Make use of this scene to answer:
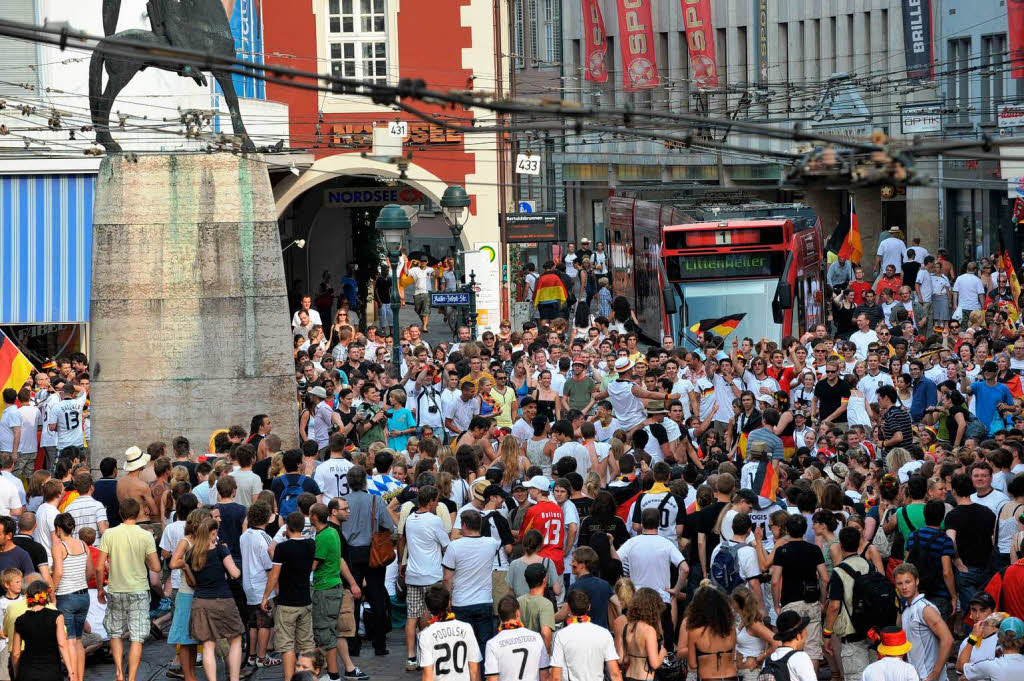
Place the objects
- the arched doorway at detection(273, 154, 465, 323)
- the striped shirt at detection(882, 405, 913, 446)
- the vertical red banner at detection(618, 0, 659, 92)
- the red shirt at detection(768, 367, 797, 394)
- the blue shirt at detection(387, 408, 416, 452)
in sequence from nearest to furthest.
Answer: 1. the striped shirt at detection(882, 405, 913, 446)
2. the blue shirt at detection(387, 408, 416, 452)
3. the red shirt at detection(768, 367, 797, 394)
4. the arched doorway at detection(273, 154, 465, 323)
5. the vertical red banner at detection(618, 0, 659, 92)

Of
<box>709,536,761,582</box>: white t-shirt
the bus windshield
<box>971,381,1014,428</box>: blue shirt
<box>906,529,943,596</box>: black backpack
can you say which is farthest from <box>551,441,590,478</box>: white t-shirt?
the bus windshield

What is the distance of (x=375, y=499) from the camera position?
13898 millimetres

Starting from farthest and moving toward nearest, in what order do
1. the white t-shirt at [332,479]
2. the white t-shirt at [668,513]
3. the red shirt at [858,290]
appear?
the red shirt at [858,290] < the white t-shirt at [332,479] < the white t-shirt at [668,513]

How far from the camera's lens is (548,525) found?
1316 cm

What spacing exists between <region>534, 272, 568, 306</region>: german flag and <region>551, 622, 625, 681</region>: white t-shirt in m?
20.5

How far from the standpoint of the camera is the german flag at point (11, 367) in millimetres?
21219

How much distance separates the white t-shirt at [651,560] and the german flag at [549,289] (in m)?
18.9

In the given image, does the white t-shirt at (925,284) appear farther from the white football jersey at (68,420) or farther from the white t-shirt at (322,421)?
the white football jersey at (68,420)

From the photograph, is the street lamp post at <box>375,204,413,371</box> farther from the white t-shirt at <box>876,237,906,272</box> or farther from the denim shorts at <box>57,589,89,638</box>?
the denim shorts at <box>57,589,89,638</box>

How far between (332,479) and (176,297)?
402 cm

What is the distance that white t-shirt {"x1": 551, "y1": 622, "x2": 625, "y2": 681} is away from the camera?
1099 cm

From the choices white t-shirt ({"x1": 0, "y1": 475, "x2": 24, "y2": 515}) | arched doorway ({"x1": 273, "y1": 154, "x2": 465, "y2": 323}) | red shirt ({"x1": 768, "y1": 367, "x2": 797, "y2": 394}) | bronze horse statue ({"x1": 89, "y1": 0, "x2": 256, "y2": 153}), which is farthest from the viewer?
arched doorway ({"x1": 273, "y1": 154, "x2": 465, "y2": 323})

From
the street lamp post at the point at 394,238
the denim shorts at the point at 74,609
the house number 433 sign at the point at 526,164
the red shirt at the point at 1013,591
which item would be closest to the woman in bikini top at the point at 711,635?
the red shirt at the point at 1013,591

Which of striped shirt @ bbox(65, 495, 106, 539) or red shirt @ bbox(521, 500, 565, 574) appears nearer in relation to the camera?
red shirt @ bbox(521, 500, 565, 574)
